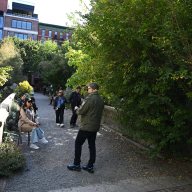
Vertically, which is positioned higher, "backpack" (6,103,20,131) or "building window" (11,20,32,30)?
"building window" (11,20,32,30)

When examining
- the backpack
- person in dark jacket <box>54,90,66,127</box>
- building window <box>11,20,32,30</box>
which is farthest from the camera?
building window <box>11,20,32,30</box>

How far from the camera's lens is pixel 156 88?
708cm

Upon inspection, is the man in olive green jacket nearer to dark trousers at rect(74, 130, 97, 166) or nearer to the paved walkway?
dark trousers at rect(74, 130, 97, 166)

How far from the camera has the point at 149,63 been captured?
23.0 feet

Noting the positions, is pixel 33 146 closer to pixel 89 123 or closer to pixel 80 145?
pixel 80 145

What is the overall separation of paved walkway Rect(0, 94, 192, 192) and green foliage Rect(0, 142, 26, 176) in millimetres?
160

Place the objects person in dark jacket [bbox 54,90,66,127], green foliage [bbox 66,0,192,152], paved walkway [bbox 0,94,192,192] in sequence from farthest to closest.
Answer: person in dark jacket [bbox 54,90,66,127] → paved walkway [bbox 0,94,192,192] → green foliage [bbox 66,0,192,152]

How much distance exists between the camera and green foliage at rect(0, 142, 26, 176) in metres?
6.95

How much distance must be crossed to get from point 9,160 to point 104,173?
6.46 feet

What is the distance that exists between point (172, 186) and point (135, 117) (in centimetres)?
184

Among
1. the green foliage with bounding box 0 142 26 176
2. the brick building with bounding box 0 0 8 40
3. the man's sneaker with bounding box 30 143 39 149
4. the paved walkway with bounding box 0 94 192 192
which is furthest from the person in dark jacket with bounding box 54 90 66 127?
the brick building with bounding box 0 0 8 40

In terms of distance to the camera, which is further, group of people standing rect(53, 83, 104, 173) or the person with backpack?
the person with backpack

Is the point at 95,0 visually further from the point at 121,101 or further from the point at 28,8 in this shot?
the point at 28,8

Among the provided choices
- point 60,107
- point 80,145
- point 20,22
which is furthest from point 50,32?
point 80,145
